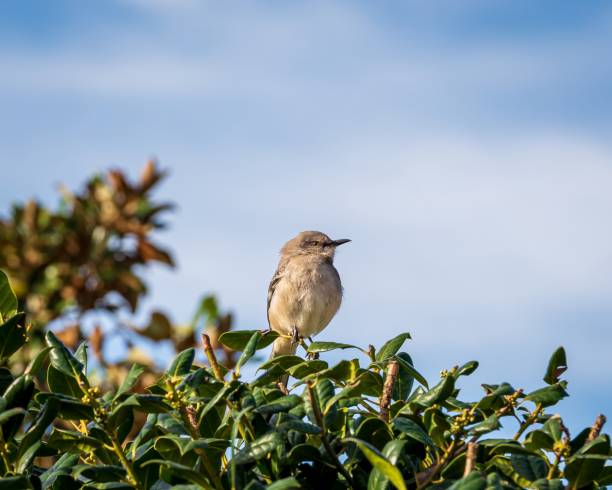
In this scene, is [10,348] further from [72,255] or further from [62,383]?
[72,255]

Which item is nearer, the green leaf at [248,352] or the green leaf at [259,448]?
the green leaf at [259,448]

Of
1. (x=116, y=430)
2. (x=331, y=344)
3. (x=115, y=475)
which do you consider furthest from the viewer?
(x=331, y=344)

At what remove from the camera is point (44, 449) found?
8.49ft

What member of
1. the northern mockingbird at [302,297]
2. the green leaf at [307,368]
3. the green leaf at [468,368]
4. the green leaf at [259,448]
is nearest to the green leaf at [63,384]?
the green leaf at [259,448]

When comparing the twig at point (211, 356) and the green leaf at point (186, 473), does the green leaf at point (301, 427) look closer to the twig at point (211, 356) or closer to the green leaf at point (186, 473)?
the green leaf at point (186, 473)

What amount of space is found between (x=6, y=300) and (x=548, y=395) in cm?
162

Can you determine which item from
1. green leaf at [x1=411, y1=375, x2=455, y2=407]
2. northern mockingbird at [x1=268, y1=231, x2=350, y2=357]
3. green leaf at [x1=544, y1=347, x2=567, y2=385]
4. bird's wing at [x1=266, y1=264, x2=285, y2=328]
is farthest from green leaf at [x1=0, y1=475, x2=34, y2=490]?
bird's wing at [x1=266, y1=264, x2=285, y2=328]

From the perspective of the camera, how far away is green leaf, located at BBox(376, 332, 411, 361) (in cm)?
289

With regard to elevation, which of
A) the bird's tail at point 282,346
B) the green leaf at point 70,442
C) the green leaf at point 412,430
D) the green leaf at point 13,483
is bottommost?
the bird's tail at point 282,346

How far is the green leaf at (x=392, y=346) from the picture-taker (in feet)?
9.48

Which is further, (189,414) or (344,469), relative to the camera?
(189,414)

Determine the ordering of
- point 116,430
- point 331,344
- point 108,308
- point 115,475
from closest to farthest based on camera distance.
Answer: point 115,475 < point 116,430 < point 331,344 < point 108,308

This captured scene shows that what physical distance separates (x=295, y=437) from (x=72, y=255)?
260 inches

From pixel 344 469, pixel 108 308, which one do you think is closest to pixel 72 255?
pixel 108 308
